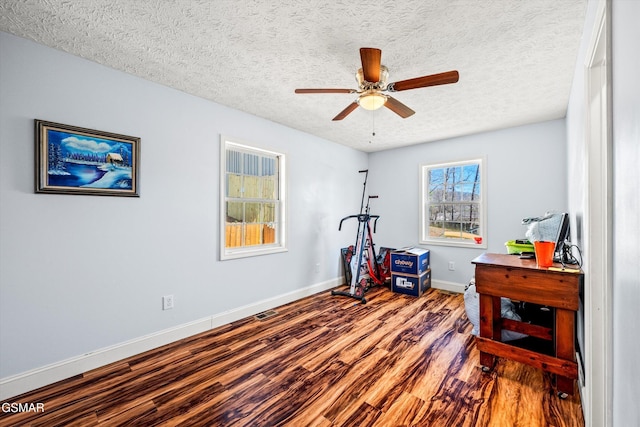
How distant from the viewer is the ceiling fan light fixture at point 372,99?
2.15 m

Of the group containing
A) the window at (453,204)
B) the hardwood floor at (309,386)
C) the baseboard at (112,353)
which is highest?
the window at (453,204)

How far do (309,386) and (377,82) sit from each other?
238cm

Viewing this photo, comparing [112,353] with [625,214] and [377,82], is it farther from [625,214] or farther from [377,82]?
[625,214]

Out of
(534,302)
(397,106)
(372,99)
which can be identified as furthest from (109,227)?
(534,302)

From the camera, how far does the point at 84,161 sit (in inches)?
86.1

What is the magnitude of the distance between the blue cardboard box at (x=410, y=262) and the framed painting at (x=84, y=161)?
368 cm

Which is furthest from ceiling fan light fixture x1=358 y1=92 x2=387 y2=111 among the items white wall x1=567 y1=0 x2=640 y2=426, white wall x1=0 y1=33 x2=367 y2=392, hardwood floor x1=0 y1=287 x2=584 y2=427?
hardwood floor x1=0 y1=287 x2=584 y2=427

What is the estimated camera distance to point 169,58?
86.0 inches

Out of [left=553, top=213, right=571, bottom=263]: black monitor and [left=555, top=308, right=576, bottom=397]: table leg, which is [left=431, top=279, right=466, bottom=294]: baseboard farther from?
[left=555, top=308, right=576, bottom=397]: table leg

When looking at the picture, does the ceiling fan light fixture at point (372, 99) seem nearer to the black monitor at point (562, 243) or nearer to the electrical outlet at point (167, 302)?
the black monitor at point (562, 243)

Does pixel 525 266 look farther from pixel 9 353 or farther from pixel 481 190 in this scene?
pixel 9 353

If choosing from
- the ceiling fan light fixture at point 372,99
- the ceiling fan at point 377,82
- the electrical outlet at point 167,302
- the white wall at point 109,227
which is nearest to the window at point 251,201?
the white wall at point 109,227

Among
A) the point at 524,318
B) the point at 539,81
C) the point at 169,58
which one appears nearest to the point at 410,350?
the point at 524,318

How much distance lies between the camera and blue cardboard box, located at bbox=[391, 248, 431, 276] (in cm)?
421
